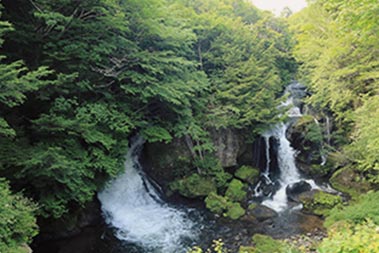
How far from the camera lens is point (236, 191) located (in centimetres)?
1388

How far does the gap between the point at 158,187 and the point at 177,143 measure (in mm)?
2523

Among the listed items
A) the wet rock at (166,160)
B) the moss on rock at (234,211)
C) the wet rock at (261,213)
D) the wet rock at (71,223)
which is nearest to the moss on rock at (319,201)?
the wet rock at (261,213)

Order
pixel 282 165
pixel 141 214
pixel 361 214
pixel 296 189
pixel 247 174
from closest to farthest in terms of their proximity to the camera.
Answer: pixel 361 214, pixel 141 214, pixel 296 189, pixel 247 174, pixel 282 165

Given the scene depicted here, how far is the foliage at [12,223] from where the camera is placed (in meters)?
5.20

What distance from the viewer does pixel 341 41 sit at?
11.5m

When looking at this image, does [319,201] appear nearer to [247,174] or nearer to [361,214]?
[247,174]

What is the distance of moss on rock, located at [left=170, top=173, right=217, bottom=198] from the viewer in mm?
13375

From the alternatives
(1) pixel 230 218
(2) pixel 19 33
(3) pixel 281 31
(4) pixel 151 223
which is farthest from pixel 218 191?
(3) pixel 281 31

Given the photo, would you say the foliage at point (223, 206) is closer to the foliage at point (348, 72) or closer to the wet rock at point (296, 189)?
the wet rock at point (296, 189)

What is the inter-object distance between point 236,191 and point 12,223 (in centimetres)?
1043

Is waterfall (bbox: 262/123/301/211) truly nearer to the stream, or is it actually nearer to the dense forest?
the stream

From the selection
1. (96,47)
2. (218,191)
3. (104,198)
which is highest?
(96,47)

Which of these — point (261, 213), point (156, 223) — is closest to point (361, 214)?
point (261, 213)

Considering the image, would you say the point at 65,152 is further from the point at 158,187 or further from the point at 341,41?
the point at 341,41
